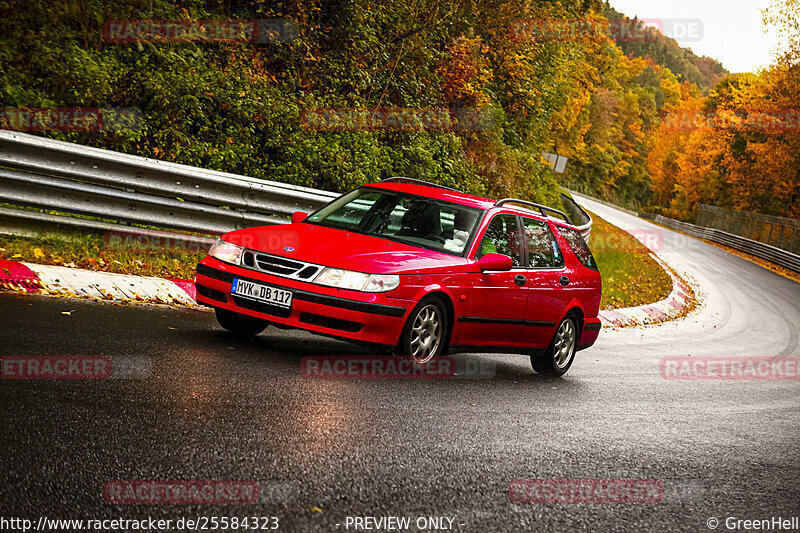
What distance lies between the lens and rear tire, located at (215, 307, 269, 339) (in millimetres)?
7594

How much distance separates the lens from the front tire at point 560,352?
912 cm

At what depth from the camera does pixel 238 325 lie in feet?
25.4

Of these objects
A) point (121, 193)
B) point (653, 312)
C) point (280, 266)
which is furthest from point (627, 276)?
point (280, 266)

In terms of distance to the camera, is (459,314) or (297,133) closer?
(459,314)

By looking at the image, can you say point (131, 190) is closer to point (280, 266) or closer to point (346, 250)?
point (280, 266)

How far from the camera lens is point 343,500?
13.2 ft

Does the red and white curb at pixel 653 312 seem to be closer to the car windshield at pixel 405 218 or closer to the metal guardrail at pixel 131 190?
the metal guardrail at pixel 131 190

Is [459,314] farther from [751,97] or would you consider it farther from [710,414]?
[751,97]

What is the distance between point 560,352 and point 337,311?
135 inches

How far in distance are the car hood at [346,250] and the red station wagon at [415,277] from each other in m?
0.01

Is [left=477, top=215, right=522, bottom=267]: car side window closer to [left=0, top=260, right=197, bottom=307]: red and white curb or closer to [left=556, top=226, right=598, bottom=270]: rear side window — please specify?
[left=556, top=226, right=598, bottom=270]: rear side window

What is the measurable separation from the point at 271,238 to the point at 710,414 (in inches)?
178

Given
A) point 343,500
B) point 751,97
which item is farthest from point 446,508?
point 751,97

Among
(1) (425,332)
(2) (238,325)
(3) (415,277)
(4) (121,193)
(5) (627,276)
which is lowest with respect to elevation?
(5) (627,276)
